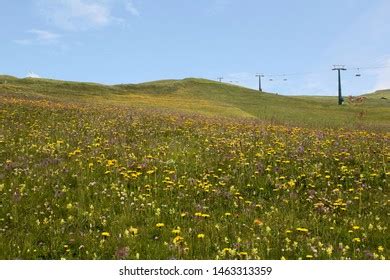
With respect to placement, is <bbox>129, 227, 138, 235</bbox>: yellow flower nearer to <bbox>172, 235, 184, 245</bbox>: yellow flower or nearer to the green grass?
the green grass

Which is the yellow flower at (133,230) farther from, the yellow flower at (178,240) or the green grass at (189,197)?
the yellow flower at (178,240)

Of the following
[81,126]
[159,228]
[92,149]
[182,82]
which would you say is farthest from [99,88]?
[159,228]

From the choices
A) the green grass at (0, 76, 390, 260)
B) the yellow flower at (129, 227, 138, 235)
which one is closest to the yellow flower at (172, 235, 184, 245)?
the green grass at (0, 76, 390, 260)

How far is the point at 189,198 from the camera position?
10.4 meters

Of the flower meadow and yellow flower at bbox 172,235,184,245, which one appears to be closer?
yellow flower at bbox 172,235,184,245

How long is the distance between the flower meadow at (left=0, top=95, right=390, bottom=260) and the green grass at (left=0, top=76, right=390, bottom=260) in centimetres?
3

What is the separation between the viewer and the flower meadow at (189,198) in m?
7.73

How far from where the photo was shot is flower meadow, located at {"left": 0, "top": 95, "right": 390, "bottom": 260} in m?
7.73

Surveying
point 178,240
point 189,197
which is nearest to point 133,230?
point 178,240

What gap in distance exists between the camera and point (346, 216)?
9.61 meters

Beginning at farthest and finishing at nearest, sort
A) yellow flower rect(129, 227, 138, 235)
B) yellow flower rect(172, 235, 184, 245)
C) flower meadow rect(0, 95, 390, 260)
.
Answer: yellow flower rect(129, 227, 138, 235), flower meadow rect(0, 95, 390, 260), yellow flower rect(172, 235, 184, 245)

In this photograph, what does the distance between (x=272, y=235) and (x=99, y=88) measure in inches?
3049

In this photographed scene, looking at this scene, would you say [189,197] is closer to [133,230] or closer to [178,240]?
[133,230]
